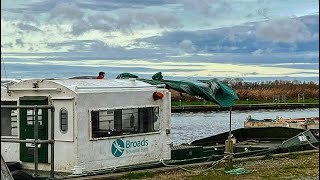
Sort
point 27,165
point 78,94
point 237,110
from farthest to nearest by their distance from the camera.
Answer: point 237,110, point 27,165, point 78,94

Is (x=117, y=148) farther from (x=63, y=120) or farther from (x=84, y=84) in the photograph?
(x=84, y=84)

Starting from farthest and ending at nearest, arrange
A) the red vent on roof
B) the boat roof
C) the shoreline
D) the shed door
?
the shoreline, the red vent on roof, the shed door, the boat roof

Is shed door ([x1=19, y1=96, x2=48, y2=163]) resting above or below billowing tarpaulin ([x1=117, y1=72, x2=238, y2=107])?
below

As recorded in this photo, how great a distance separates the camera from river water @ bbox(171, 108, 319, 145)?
162ft

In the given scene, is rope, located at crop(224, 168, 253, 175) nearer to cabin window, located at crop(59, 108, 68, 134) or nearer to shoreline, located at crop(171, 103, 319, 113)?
cabin window, located at crop(59, 108, 68, 134)

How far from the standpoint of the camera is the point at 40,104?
1288 centimetres

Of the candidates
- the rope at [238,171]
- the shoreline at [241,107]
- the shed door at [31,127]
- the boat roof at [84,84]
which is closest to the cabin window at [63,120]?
the shed door at [31,127]

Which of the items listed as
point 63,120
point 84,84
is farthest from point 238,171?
point 63,120

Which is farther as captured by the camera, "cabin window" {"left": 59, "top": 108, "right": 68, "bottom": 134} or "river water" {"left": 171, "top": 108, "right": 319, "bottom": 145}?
"river water" {"left": 171, "top": 108, "right": 319, "bottom": 145}

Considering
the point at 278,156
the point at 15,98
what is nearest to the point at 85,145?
the point at 15,98

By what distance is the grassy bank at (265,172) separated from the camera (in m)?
13.6

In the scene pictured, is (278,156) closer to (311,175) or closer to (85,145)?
(311,175)

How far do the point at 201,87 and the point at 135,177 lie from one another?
156 inches

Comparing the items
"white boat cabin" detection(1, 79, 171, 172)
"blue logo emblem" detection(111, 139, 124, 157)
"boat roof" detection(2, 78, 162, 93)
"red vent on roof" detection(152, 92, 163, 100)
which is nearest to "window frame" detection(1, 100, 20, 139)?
"white boat cabin" detection(1, 79, 171, 172)
